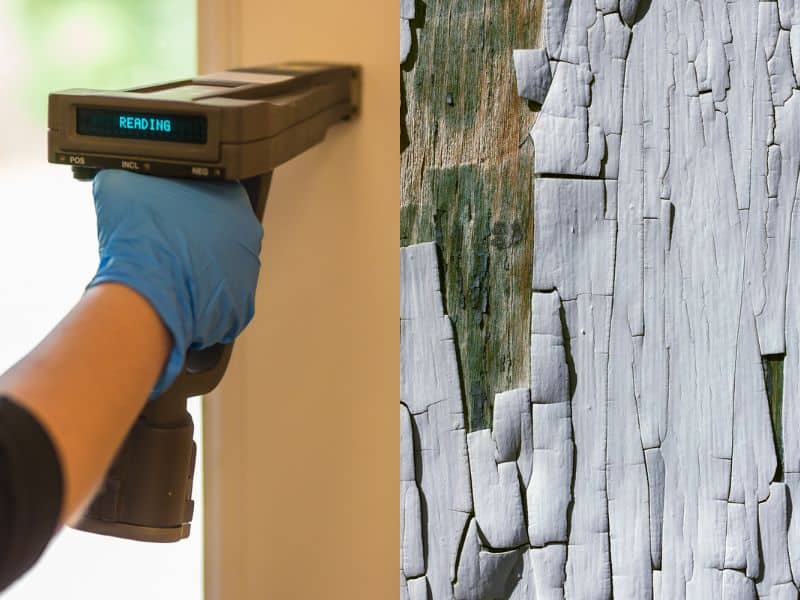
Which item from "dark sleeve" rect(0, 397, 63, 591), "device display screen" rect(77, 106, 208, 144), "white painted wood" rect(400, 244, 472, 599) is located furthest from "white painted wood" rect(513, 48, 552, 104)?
"dark sleeve" rect(0, 397, 63, 591)

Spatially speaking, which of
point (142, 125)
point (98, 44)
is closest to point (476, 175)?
point (142, 125)

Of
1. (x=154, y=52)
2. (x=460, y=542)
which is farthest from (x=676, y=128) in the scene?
(x=154, y=52)

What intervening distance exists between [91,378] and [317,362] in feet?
1.49

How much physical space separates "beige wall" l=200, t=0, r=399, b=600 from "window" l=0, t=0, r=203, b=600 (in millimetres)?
72

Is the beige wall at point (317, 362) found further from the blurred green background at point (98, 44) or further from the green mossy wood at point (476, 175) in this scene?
the green mossy wood at point (476, 175)

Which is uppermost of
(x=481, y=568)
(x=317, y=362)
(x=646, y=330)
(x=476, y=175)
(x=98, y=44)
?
(x=98, y=44)

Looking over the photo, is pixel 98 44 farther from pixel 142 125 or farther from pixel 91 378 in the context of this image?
pixel 91 378

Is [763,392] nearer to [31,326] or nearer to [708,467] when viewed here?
[708,467]

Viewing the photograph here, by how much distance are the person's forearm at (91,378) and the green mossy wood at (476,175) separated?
10.3 inches

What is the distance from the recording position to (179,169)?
0.88m

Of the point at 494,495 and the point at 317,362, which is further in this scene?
the point at 317,362

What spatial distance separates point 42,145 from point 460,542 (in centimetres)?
77

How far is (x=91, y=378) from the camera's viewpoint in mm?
760

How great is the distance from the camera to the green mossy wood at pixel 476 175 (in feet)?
2.81
